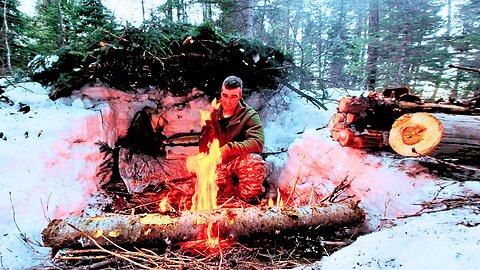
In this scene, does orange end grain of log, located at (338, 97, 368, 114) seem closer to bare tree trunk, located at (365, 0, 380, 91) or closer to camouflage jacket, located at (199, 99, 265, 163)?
camouflage jacket, located at (199, 99, 265, 163)

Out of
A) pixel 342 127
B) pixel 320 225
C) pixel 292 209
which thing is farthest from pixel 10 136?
pixel 342 127

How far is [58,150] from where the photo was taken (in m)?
3.78

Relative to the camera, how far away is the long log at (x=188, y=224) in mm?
2428

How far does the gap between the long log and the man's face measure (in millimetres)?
2028

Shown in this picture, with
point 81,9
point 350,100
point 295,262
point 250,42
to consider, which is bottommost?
point 295,262

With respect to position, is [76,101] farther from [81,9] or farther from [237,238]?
[237,238]

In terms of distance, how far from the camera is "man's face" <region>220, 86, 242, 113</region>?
4293mm

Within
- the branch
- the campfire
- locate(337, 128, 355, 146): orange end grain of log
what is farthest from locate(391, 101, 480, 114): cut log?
the branch

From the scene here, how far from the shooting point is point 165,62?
5.36 meters

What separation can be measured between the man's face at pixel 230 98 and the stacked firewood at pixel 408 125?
59.5 inches

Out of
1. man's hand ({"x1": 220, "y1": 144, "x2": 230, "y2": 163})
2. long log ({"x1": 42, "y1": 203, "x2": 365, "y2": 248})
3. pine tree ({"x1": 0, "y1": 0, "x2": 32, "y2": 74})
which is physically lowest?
long log ({"x1": 42, "y1": 203, "x2": 365, "y2": 248})

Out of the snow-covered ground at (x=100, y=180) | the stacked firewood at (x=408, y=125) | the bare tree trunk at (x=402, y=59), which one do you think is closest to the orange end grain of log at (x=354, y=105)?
the stacked firewood at (x=408, y=125)

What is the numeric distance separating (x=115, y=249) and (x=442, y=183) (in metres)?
2.99

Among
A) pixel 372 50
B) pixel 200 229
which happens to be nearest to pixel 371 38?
pixel 372 50
